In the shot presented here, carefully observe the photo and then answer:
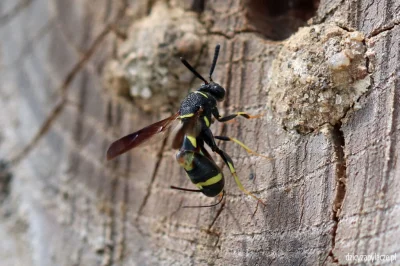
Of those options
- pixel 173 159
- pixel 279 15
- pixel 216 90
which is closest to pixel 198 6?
pixel 279 15

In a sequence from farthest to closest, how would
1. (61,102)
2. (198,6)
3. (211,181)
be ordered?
1. (61,102)
2. (198,6)
3. (211,181)

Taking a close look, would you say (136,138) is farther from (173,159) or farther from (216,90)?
(216,90)

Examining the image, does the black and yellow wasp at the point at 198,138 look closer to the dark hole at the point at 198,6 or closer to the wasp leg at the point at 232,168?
the wasp leg at the point at 232,168

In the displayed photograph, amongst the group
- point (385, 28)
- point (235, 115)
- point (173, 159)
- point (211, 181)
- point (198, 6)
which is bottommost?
point (211, 181)

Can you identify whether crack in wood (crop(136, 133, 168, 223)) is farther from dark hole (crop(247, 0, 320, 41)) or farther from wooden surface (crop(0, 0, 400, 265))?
dark hole (crop(247, 0, 320, 41))

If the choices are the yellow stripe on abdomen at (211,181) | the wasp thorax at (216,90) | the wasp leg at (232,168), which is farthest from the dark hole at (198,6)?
the yellow stripe on abdomen at (211,181)

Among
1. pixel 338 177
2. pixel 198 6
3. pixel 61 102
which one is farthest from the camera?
pixel 61 102

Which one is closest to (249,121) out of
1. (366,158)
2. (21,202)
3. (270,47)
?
(270,47)

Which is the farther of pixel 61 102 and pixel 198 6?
pixel 61 102
